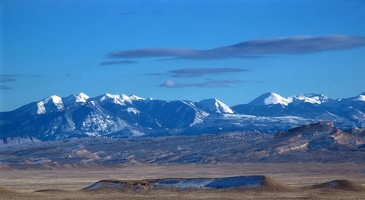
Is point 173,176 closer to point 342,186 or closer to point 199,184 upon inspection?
point 199,184

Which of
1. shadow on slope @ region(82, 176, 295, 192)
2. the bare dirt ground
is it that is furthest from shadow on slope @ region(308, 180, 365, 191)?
shadow on slope @ region(82, 176, 295, 192)

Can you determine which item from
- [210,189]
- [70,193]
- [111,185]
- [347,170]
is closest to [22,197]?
[70,193]

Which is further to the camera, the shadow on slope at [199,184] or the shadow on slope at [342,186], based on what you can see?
the shadow on slope at [199,184]

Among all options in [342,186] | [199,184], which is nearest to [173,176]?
[199,184]

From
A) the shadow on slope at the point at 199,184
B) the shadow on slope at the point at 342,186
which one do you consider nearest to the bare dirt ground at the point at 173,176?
the shadow on slope at the point at 199,184

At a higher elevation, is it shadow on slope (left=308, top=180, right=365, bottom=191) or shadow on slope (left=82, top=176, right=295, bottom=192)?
shadow on slope (left=82, top=176, right=295, bottom=192)

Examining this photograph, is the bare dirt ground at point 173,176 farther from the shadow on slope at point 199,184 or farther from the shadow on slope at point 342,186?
the shadow on slope at point 342,186

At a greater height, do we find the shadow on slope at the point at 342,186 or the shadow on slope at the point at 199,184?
the shadow on slope at the point at 199,184

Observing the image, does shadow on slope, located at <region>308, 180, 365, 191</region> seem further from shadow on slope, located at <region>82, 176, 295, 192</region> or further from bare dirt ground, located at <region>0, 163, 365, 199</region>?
shadow on slope, located at <region>82, 176, 295, 192</region>
